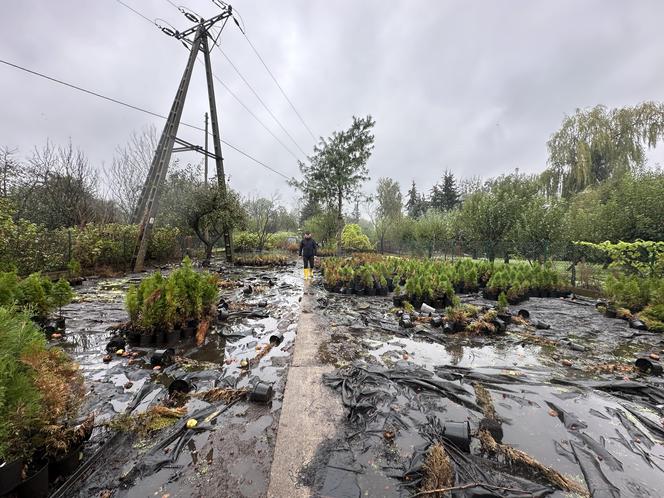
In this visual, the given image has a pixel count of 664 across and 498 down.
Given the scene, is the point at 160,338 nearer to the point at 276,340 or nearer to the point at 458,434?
the point at 276,340

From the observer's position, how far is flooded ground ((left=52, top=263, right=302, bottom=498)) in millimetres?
1692

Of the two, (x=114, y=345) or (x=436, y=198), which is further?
(x=436, y=198)

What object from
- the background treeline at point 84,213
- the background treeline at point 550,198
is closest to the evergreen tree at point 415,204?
the background treeline at point 550,198

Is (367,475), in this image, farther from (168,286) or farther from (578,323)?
(578,323)

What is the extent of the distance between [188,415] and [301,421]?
998mm

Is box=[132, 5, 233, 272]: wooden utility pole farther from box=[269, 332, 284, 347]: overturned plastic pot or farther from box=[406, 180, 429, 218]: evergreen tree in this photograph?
box=[406, 180, 429, 218]: evergreen tree

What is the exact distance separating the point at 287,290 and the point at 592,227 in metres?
10.7

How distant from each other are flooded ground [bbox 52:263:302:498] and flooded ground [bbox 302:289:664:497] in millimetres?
563

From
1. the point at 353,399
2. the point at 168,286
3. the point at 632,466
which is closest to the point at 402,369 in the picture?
the point at 353,399

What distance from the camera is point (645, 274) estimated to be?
6.86 m

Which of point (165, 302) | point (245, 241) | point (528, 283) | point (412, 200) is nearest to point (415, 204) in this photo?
point (412, 200)

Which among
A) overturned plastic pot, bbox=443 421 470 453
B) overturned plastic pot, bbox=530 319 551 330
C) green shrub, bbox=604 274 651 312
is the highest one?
green shrub, bbox=604 274 651 312

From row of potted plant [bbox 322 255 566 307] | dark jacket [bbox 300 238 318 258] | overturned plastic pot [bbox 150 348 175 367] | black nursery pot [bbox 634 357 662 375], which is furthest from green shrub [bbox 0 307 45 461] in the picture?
dark jacket [bbox 300 238 318 258]

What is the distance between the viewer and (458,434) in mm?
1944
